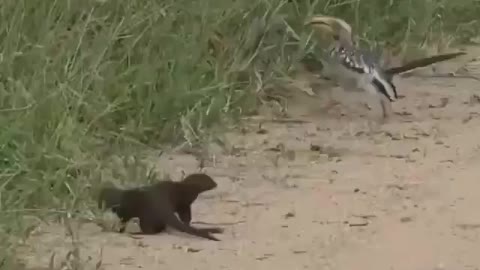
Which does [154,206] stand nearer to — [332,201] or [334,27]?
[332,201]

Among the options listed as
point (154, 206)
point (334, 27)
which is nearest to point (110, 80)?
point (154, 206)

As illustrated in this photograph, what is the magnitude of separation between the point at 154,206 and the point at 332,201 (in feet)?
2.14

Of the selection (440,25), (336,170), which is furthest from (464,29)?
(336,170)

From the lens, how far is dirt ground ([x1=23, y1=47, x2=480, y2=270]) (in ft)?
12.9

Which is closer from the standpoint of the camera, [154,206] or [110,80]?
[154,206]

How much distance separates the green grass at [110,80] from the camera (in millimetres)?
4316

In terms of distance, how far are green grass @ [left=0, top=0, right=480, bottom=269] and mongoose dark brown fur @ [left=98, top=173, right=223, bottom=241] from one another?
12 cm

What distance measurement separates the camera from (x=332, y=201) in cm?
450

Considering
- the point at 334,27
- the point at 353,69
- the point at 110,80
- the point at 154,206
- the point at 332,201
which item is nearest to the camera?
the point at 154,206

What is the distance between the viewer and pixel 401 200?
4.51 metres

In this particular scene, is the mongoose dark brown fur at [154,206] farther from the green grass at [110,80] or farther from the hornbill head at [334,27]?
the hornbill head at [334,27]

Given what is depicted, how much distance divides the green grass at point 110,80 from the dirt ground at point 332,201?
0.15 meters

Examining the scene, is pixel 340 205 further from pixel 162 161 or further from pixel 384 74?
pixel 384 74

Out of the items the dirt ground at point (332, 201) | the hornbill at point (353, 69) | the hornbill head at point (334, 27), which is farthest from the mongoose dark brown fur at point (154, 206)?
the hornbill head at point (334, 27)
